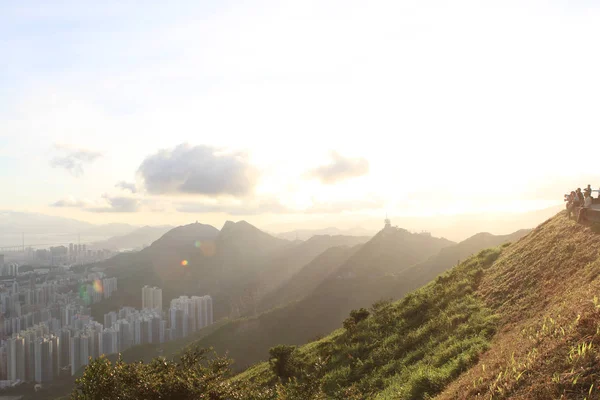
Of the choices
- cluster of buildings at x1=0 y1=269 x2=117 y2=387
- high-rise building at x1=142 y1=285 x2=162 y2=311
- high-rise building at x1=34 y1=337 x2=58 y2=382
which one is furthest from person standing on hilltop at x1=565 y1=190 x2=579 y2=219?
high-rise building at x1=142 y1=285 x2=162 y2=311

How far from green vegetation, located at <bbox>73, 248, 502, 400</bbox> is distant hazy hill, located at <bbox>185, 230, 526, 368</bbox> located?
119 feet

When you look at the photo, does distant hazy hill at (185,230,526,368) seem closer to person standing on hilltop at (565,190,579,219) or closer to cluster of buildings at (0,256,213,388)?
cluster of buildings at (0,256,213,388)

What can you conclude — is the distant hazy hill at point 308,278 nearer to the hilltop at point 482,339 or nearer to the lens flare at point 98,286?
the lens flare at point 98,286

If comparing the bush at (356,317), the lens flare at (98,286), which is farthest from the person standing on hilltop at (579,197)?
the lens flare at (98,286)

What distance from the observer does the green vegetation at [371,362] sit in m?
7.86

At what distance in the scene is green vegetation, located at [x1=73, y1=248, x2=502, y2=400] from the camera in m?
7.86

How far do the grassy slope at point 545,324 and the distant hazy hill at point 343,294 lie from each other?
4076 centimetres

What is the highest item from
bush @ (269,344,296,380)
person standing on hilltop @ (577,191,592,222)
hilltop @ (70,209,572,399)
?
person standing on hilltop @ (577,191,592,222)

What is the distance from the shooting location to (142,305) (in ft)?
462

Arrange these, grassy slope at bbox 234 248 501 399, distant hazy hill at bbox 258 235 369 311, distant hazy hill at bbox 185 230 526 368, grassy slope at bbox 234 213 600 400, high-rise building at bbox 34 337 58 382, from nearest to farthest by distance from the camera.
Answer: grassy slope at bbox 234 213 600 400, grassy slope at bbox 234 248 501 399, distant hazy hill at bbox 185 230 526 368, high-rise building at bbox 34 337 58 382, distant hazy hill at bbox 258 235 369 311

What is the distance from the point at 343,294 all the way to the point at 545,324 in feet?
244

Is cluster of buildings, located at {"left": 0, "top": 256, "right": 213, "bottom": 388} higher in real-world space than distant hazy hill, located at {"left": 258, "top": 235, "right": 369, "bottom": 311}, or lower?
lower

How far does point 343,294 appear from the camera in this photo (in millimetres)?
79375

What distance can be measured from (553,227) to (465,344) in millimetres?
8952
